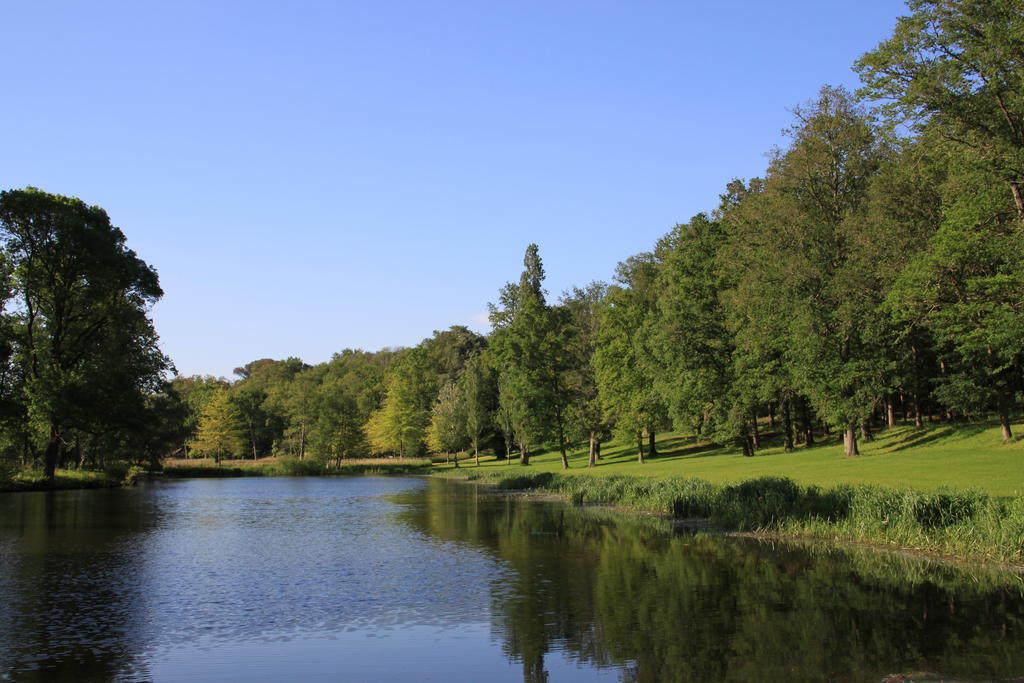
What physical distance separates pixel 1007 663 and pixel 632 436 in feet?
150

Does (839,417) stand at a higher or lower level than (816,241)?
lower

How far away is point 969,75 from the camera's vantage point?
27.0 metres

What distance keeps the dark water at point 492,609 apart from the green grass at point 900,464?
6557mm

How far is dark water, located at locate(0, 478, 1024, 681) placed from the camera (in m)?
12.0

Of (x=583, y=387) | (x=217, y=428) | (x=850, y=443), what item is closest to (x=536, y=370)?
(x=583, y=387)

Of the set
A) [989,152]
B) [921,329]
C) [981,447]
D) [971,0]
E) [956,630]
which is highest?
[971,0]

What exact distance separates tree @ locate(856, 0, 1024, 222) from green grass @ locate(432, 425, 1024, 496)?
930 centimetres

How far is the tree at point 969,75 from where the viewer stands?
84.3 ft

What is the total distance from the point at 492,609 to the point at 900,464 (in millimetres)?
23065

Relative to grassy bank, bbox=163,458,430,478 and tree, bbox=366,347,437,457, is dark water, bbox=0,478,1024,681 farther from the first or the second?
tree, bbox=366,347,437,457

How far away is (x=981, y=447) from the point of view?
3372cm

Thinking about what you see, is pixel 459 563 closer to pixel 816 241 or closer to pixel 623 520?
pixel 623 520

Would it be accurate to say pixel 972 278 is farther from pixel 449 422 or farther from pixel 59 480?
pixel 449 422

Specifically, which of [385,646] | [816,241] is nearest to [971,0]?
[816,241]
